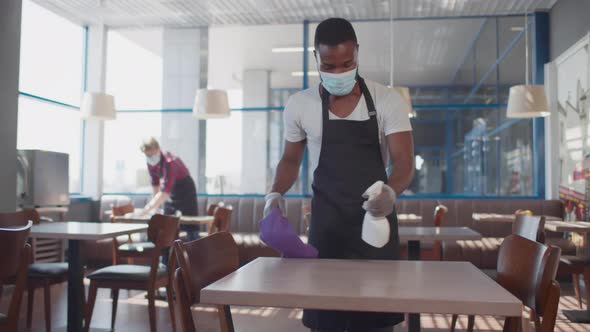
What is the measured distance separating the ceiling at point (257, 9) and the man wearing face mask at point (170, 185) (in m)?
2.49

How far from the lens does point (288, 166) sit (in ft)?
5.84

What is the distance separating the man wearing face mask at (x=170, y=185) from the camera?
4941 millimetres

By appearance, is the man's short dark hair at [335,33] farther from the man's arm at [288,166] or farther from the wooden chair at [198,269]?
the wooden chair at [198,269]

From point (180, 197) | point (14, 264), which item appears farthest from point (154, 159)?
point (14, 264)

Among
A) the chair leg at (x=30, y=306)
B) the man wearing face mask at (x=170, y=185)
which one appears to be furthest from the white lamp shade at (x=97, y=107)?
the chair leg at (x=30, y=306)

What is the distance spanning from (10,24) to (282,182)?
4.44m

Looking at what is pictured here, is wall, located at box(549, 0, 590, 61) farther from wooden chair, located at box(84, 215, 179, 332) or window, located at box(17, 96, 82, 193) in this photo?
window, located at box(17, 96, 82, 193)

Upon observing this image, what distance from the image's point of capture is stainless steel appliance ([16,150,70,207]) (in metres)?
5.41

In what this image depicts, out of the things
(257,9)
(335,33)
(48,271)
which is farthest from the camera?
(257,9)

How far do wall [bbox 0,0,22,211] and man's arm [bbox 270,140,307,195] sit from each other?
13.6ft

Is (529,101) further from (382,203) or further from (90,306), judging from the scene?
(382,203)

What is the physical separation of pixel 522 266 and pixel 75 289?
2.64 m

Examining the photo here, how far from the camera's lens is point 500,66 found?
23.4ft

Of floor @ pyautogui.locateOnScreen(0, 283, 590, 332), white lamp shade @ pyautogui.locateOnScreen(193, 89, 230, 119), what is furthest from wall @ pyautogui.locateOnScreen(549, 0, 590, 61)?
white lamp shade @ pyautogui.locateOnScreen(193, 89, 230, 119)
